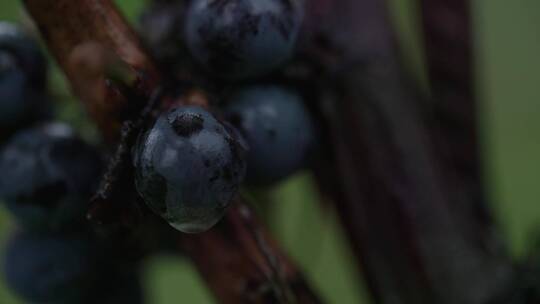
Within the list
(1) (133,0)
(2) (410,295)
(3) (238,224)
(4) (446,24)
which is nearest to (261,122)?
(3) (238,224)

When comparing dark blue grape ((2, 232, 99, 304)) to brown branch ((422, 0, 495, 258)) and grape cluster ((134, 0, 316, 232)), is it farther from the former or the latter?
brown branch ((422, 0, 495, 258))

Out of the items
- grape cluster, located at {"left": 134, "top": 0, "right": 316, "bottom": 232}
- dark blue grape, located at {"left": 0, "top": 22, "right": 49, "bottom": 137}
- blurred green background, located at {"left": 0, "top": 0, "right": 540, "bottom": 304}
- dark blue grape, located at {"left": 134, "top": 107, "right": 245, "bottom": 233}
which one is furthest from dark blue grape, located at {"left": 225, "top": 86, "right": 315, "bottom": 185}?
blurred green background, located at {"left": 0, "top": 0, "right": 540, "bottom": 304}

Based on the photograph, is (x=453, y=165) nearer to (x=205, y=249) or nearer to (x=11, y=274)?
(x=205, y=249)

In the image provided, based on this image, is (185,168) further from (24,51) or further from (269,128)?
(24,51)

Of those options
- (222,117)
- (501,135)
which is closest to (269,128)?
(222,117)

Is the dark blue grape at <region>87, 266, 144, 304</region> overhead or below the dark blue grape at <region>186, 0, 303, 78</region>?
below

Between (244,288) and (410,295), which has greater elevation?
(244,288)
